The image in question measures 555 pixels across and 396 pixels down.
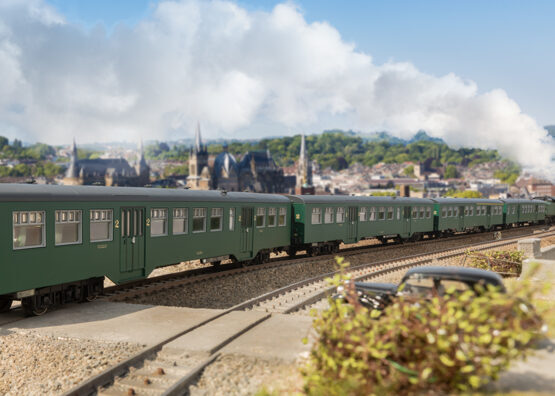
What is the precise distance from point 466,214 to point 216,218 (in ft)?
90.6

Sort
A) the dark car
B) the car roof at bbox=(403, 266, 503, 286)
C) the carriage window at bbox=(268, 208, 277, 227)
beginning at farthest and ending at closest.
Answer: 1. the carriage window at bbox=(268, 208, 277, 227)
2. the car roof at bbox=(403, 266, 503, 286)
3. the dark car

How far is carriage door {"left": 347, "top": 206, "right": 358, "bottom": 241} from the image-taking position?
2927cm

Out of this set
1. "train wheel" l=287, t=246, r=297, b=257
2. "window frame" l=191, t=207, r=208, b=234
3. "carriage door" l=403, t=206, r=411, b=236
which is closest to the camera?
"window frame" l=191, t=207, r=208, b=234

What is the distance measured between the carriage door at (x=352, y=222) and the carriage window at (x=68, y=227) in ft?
55.2

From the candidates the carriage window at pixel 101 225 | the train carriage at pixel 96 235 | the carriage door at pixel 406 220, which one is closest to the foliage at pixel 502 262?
the train carriage at pixel 96 235

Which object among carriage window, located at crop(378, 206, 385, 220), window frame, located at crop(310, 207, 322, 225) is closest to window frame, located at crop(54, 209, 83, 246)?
window frame, located at crop(310, 207, 322, 225)

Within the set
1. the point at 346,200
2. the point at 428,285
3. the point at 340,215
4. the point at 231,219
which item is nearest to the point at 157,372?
the point at 428,285

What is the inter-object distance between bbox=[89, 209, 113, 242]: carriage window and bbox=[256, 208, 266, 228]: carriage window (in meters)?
8.55

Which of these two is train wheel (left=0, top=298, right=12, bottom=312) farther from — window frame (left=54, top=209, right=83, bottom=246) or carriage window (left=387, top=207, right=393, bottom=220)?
carriage window (left=387, top=207, right=393, bottom=220)

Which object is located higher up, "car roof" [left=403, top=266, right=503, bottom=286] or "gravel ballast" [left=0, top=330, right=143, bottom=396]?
"car roof" [left=403, top=266, right=503, bottom=286]

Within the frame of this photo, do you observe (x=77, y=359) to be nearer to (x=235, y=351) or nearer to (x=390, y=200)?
(x=235, y=351)

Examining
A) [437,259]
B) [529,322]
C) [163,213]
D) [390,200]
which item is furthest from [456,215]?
[529,322]

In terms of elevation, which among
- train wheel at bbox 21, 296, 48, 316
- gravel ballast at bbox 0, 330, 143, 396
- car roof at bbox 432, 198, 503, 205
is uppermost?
car roof at bbox 432, 198, 503, 205

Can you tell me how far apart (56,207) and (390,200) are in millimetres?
22421
